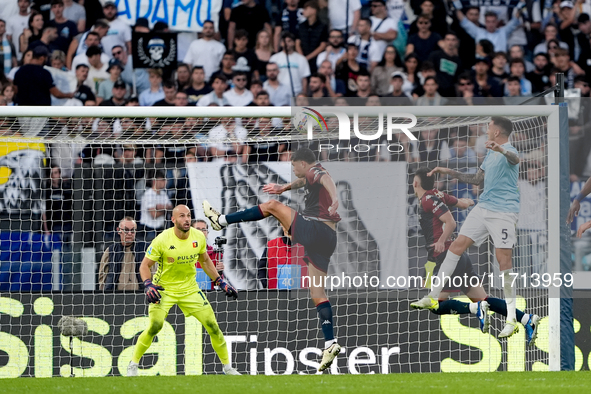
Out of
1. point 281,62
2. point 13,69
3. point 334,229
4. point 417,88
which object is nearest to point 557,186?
point 334,229

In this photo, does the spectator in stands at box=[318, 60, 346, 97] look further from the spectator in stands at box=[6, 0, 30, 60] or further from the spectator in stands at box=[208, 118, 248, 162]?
the spectator in stands at box=[6, 0, 30, 60]

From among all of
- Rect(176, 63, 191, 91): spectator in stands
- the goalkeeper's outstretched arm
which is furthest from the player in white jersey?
Rect(176, 63, 191, 91): spectator in stands

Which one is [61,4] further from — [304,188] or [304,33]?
[304,188]

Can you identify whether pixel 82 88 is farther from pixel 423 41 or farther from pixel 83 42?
pixel 423 41

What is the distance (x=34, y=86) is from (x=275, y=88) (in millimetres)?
3178

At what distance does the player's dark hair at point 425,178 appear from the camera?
7324 millimetres

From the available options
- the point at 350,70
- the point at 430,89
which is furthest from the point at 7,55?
the point at 430,89

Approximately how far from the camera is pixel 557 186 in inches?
281

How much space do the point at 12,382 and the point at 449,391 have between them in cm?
351

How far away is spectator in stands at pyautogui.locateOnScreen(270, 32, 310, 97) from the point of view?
10.5 metres

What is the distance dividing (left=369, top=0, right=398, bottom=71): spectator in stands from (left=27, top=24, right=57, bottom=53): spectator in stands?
444 centimetres

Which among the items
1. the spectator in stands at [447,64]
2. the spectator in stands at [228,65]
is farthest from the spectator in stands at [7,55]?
the spectator in stands at [447,64]

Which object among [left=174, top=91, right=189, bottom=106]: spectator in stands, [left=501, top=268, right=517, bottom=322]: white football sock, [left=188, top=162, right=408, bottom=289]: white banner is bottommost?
[left=501, top=268, right=517, bottom=322]: white football sock

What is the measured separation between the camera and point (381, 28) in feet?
35.7
